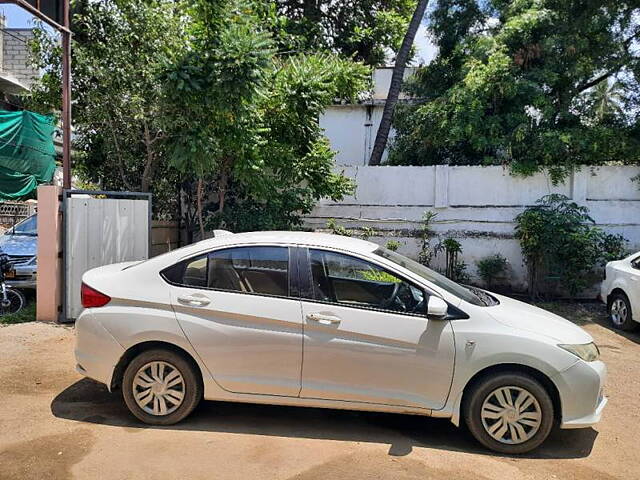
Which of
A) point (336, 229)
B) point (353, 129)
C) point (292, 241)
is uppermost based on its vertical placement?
point (353, 129)

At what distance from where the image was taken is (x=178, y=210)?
34.9 ft

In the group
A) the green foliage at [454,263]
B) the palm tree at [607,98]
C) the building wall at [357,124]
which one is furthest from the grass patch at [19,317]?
the palm tree at [607,98]

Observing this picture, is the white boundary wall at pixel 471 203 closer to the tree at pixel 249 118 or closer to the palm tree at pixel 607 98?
the tree at pixel 249 118

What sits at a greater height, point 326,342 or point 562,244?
point 562,244

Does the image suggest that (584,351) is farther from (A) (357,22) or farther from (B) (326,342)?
(A) (357,22)

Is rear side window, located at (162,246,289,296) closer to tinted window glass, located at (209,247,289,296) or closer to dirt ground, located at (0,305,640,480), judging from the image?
tinted window glass, located at (209,247,289,296)

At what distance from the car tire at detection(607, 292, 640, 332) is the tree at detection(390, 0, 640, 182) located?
107 inches

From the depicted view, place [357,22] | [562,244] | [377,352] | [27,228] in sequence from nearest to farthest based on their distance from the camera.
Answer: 1. [377,352]
2. [562,244]
3. [27,228]
4. [357,22]

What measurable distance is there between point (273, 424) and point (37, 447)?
5.78 ft

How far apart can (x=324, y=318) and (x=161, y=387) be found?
144 centimetres

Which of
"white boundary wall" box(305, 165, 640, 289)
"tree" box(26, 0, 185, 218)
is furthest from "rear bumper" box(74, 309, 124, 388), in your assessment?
"white boundary wall" box(305, 165, 640, 289)

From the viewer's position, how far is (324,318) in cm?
407

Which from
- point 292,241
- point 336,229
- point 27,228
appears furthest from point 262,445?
point 27,228

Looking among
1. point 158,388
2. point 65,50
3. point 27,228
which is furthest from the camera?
point 27,228
